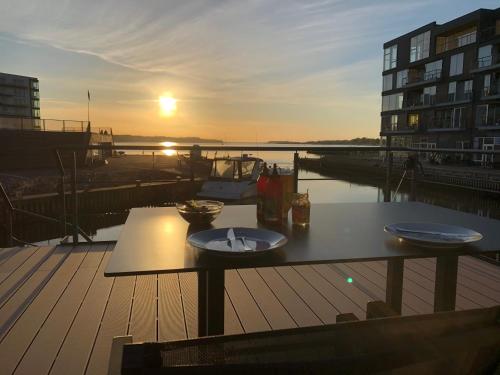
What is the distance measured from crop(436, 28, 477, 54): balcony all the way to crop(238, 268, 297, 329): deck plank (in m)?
30.3

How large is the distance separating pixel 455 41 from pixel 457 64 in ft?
6.35

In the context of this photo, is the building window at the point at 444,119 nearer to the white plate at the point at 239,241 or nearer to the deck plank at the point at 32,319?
the deck plank at the point at 32,319

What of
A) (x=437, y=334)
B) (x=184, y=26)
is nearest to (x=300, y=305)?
(x=437, y=334)

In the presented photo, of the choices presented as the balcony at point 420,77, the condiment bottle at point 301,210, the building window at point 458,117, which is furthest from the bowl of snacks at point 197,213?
the balcony at point 420,77

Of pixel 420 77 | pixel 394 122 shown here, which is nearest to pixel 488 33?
pixel 420 77

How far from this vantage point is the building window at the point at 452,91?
28102mm

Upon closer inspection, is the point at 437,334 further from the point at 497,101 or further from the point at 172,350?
the point at 497,101

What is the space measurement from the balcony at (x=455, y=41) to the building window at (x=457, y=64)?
0.82 meters

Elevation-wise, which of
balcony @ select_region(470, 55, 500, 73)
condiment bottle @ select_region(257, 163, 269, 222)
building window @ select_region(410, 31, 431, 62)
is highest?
building window @ select_region(410, 31, 431, 62)

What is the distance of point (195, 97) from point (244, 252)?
96.6 feet

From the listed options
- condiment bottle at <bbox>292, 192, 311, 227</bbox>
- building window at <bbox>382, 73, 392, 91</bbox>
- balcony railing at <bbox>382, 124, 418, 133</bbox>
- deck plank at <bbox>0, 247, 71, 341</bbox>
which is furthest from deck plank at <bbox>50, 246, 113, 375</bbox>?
building window at <bbox>382, 73, 392, 91</bbox>

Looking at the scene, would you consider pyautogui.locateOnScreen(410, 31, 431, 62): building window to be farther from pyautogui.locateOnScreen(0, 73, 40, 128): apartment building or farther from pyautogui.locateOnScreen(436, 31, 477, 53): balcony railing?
pyautogui.locateOnScreen(0, 73, 40, 128): apartment building

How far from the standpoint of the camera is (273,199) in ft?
4.67

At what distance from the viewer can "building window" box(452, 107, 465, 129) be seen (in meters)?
27.3
